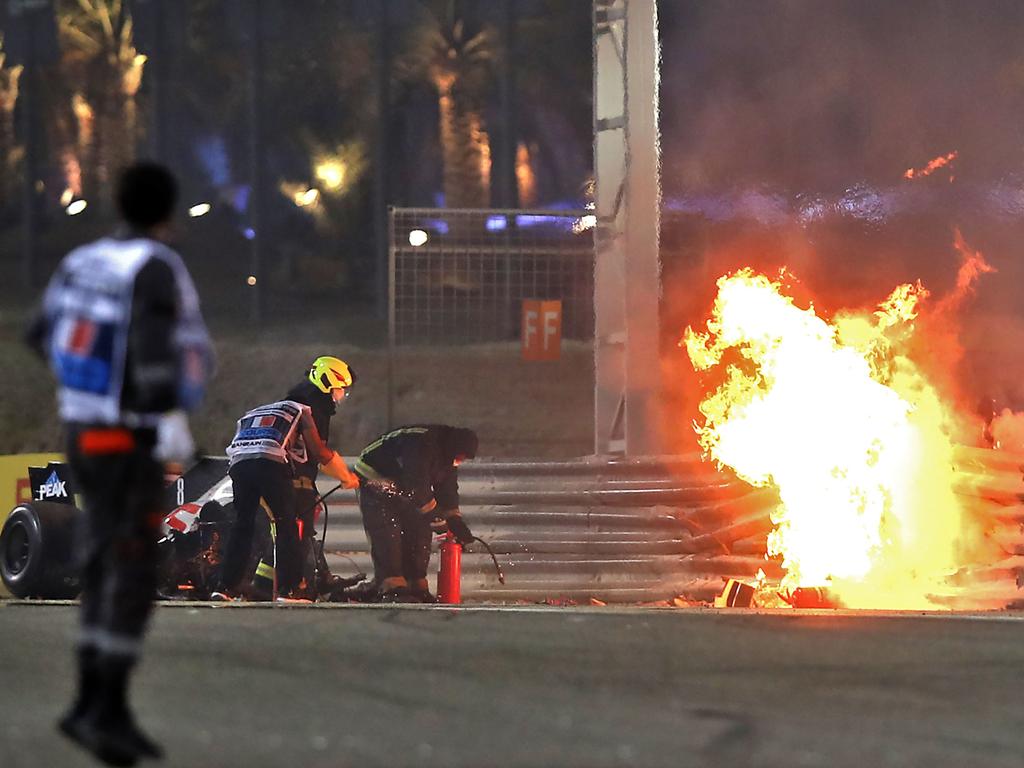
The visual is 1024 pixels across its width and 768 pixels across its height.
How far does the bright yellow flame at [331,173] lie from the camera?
4075cm

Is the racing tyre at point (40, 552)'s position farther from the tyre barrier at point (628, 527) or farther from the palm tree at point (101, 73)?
the palm tree at point (101, 73)

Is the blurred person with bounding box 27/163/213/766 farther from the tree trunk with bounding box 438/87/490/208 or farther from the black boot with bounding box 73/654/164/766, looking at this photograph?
the tree trunk with bounding box 438/87/490/208

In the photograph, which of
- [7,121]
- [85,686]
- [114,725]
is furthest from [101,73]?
[114,725]

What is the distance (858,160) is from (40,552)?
53.1 ft

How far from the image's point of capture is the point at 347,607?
29.2ft

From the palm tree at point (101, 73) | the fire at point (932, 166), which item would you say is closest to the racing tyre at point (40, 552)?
the fire at point (932, 166)

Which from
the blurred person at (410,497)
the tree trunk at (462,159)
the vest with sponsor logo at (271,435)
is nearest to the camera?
the vest with sponsor logo at (271,435)

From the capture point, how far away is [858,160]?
81.0 feet

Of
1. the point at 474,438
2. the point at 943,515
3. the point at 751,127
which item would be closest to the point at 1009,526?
the point at 943,515

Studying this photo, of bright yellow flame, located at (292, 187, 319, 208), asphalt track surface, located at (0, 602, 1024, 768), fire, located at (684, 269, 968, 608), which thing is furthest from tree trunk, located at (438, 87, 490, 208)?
asphalt track surface, located at (0, 602, 1024, 768)

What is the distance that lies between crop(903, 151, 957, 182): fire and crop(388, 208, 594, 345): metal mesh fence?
5.56 metres

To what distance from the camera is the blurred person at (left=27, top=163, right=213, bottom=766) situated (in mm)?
4641

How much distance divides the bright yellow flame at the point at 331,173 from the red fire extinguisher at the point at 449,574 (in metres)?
29.4

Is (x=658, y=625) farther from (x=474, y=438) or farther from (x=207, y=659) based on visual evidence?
(x=474, y=438)
